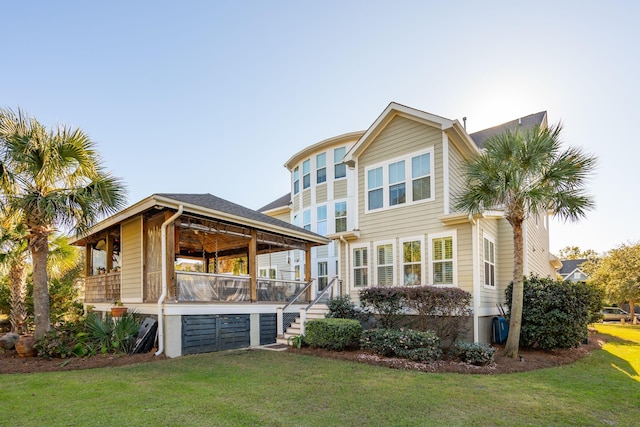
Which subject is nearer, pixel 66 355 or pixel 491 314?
pixel 66 355

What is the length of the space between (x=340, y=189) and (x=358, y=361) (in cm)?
1051

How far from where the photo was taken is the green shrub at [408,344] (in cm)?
898

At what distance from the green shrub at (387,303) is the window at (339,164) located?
8747 millimetres

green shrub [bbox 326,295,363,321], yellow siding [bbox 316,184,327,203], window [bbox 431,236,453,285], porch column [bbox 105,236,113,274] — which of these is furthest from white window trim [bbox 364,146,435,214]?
porch column [bbox 105,236,113,274]

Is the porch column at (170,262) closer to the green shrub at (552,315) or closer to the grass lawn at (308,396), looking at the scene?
the grass lawn at (308,396)

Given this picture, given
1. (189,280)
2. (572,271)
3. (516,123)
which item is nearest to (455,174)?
(516,123)

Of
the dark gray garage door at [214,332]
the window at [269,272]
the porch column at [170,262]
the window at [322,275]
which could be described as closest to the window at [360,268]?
the dark gray garage door at [214,332]

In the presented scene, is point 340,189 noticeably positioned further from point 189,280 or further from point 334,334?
point 189,280

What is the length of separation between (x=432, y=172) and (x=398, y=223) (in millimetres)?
1966

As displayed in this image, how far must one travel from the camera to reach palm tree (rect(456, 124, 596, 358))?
9438 mm

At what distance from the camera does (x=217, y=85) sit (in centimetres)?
1689

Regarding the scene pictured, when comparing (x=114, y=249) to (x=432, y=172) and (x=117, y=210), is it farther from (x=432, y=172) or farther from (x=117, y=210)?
(x=432, y=172)

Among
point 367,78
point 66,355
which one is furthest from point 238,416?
point 367,78

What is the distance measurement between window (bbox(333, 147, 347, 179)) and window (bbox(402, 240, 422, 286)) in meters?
6.85
